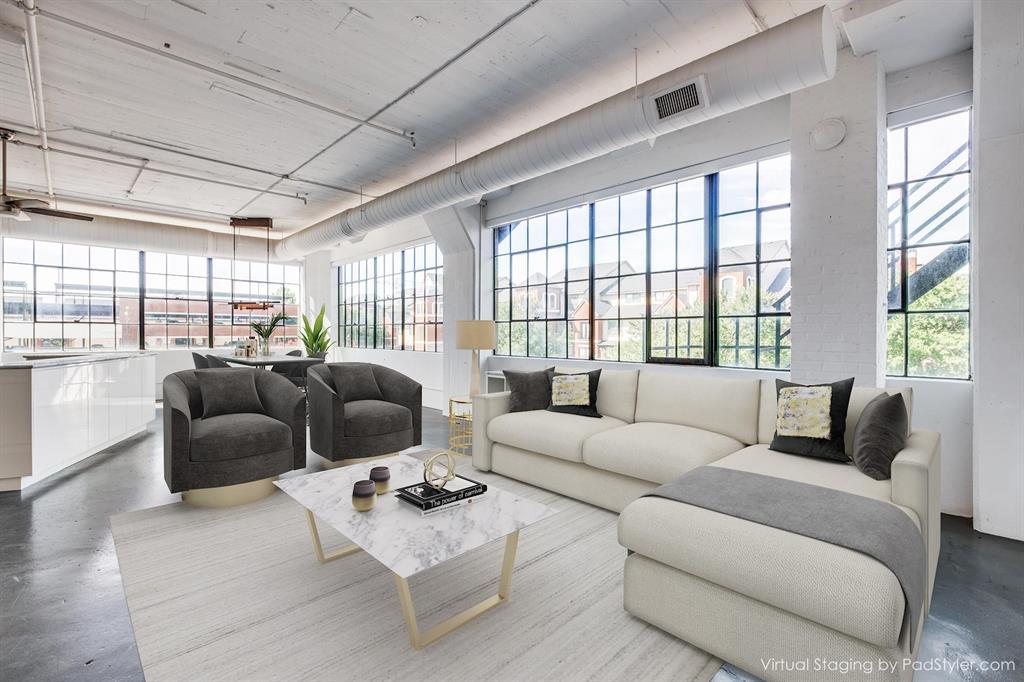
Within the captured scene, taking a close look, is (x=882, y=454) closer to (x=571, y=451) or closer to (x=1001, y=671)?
(x=1001, y=671)

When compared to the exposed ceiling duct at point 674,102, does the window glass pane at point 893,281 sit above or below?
below

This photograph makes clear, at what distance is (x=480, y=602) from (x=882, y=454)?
2004 mm

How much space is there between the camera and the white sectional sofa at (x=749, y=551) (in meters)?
1.43

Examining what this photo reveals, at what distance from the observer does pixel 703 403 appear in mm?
3365

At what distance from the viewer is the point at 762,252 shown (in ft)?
13.6

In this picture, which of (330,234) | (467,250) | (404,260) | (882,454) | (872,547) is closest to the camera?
(872,547)

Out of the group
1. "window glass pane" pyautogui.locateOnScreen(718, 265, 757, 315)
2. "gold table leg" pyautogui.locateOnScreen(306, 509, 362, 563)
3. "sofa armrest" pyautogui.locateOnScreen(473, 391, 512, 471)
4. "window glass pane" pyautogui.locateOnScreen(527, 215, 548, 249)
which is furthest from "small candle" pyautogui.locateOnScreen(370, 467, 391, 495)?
"window glass pane" pyautogui.locateOnScreen(527, 215, 548, 249)

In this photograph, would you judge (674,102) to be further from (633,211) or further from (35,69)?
(35,69)

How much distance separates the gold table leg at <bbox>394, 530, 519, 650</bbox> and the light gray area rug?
0.03 meters

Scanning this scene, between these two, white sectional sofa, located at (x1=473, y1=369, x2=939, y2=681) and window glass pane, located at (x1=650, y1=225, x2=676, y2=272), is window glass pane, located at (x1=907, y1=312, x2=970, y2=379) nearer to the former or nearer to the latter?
white sectional sofa, located at (x1=473, y1=369, x2=939, y2=681)

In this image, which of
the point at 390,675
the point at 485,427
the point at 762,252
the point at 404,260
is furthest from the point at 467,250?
the point at 390,675

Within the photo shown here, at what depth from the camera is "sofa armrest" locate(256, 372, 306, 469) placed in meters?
3.44

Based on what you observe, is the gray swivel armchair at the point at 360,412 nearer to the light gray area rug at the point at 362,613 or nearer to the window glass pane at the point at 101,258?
the light gray area rug at the point at 362,613

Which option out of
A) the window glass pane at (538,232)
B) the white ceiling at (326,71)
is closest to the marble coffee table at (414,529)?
the white ceiling at (326,71)
